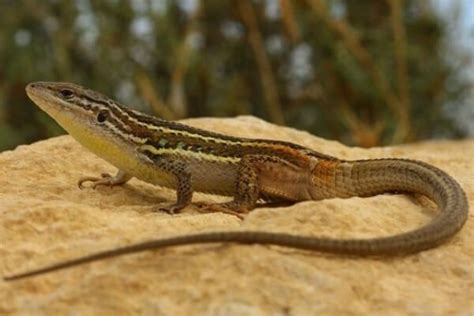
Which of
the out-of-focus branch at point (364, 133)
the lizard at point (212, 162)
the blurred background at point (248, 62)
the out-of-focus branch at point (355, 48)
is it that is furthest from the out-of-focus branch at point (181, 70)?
the lizard at point (212, 162)

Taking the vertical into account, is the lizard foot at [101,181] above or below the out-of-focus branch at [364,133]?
above

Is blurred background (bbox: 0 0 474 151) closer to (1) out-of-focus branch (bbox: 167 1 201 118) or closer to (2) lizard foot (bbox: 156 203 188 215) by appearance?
(1) out-of-focus branch (bbox: 167 1 201 118)

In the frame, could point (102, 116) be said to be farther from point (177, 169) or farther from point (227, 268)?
point (227, 268)

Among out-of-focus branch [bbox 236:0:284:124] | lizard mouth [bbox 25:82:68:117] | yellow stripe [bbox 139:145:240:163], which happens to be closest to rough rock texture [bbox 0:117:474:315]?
yellow stripe [bbox 139:145:240:163]

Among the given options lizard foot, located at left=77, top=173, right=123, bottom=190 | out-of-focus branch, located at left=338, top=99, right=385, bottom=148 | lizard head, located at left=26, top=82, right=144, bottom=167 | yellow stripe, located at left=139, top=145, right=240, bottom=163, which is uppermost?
lizard head, located at left=26, top=82, right=144, bottom=167

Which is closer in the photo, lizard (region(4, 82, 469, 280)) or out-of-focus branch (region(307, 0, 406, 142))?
lizard (region(4, 82, 469, 280))

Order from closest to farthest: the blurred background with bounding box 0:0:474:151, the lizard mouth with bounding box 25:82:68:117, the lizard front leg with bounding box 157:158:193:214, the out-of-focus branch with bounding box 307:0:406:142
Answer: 1. the lizard front leg with bounding box 157:158:193:214
2. the lizard mouth with bounding box 25:82:68:117
3. the out-of-focus branch with bounding box 307:0:406:142
4. the blurred background with bounding box 0:0:474:151

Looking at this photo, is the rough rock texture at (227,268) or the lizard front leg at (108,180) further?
the lizard front leg at (108,180)

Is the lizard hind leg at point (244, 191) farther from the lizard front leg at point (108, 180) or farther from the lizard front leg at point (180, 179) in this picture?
the lizard front leg at point (108, 180)

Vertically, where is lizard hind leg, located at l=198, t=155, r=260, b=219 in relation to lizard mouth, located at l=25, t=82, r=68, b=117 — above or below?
below
